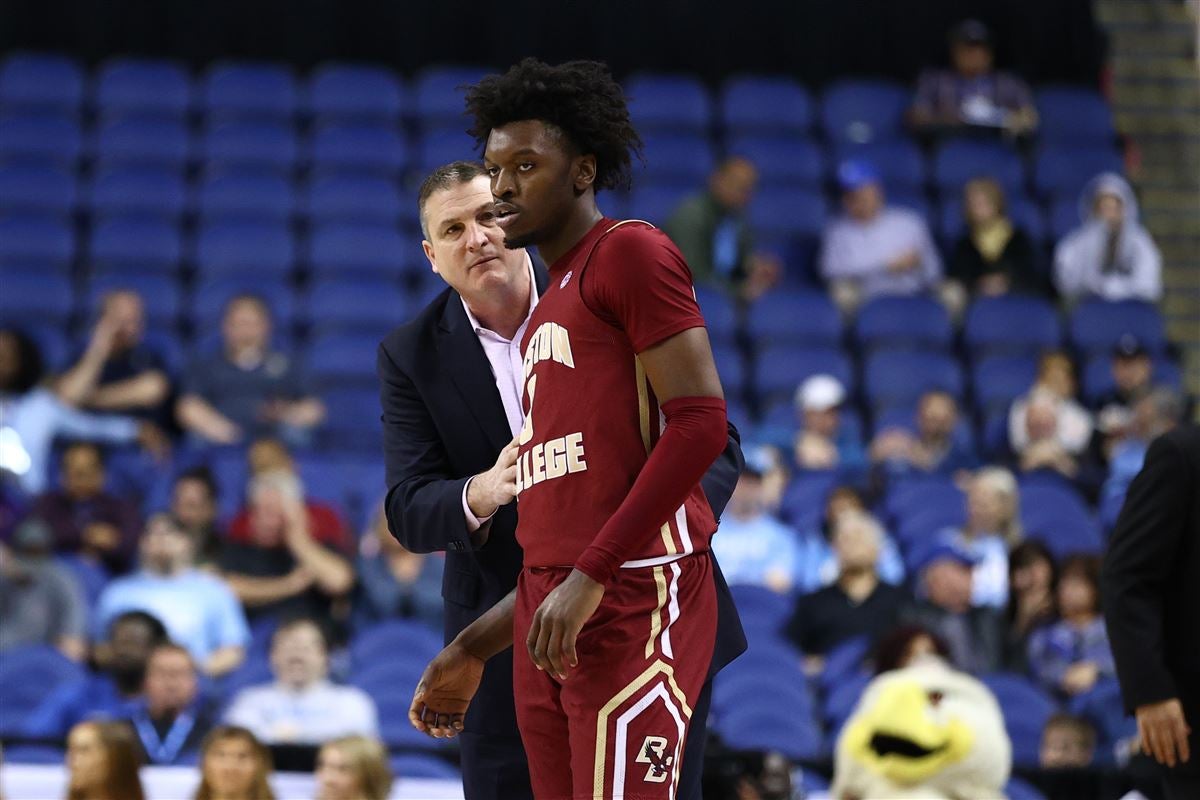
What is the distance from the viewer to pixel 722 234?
991 centimetres

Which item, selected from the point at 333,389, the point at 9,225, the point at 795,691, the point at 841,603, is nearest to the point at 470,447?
the point at 795,691

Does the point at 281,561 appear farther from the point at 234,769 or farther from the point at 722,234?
the point at 722,234

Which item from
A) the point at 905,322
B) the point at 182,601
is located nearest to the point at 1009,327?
the point at 905,322

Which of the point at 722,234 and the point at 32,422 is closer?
the point at 32,422

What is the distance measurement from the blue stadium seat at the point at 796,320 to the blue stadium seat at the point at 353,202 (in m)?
2.19

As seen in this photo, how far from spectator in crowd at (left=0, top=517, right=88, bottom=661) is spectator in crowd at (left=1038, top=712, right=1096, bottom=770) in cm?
381

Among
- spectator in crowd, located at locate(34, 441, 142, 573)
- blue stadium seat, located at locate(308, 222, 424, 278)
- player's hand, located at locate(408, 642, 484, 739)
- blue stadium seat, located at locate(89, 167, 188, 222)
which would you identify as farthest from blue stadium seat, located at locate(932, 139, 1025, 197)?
player's hand, located at locate(408, 642, 484, 739)

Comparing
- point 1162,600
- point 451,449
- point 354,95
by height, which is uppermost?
point 354,95

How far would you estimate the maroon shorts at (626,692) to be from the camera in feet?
8.10

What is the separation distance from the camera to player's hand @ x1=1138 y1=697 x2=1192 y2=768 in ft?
11.5

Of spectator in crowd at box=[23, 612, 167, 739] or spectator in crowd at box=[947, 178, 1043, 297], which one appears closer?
spectator in crowd at box=[23, 612, 167, 739]

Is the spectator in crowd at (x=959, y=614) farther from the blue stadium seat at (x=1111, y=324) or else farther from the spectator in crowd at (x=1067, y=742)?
the blue stadium seat at (x=1111, y=324)

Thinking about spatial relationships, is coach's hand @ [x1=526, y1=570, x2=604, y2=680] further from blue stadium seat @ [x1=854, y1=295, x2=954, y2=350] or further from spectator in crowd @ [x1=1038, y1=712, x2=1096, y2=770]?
blue stadium seat @ [x1=854, y1=295, x2=954, y2=350]

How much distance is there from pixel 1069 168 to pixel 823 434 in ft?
11.2
